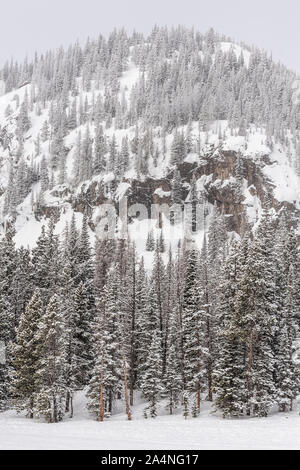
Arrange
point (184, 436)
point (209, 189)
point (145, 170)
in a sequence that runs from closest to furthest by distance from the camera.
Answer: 1. point (184, 436)
2. point (209, 189)
3. point (145, 170)

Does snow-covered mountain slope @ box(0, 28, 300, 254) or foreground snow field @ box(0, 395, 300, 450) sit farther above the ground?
snow-covered mountain slope @ box(0, 28, 300, 254)

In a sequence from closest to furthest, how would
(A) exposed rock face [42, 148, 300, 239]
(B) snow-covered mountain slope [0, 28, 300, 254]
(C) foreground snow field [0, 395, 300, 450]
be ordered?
1. (C) foreground snow field [0, 395, 300, 450]
2. (A) exposed rock face [42, 148, 300, 239]
3. (B) snow-covered mountain slope [0, 28, 300, 254]

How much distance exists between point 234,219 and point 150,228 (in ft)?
87.2

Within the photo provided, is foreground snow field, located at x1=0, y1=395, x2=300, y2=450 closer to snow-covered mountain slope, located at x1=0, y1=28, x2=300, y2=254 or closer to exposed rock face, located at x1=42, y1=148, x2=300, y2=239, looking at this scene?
snow-covered mountain slope, located at x1=0, y1=28, x2=300, y2=254

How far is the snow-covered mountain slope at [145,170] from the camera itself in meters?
114

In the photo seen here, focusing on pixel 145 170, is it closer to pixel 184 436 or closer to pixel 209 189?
pixel 209 189

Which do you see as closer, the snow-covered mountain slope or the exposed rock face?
the exposed rock face

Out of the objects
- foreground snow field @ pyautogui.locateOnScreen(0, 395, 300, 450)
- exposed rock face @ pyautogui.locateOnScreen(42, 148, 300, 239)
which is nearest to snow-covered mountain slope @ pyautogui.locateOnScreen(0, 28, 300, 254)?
exposed rock face @ pyautogui.locateOnScreen(42, 148, 300, 239)

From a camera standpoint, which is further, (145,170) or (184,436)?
(145,170)

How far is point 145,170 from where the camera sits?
414 ft

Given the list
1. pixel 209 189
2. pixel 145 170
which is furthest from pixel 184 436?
pixel 145 170

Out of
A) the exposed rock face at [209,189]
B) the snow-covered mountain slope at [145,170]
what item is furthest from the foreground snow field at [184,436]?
the exposed rock face at [209,189]

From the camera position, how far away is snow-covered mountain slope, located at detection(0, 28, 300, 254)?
114 m

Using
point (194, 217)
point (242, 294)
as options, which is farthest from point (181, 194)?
point (242, 294)
